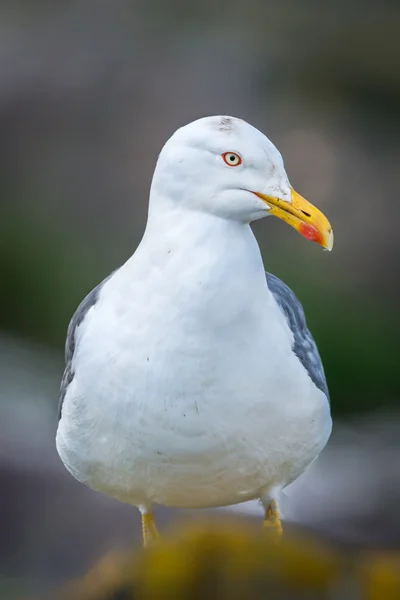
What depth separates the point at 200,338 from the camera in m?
2.33

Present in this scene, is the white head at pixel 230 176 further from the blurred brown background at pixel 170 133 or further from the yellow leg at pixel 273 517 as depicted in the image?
the blurred brown background at pixel 170 133

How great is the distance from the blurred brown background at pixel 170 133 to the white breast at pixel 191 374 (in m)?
2.11

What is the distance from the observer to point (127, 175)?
5512mm

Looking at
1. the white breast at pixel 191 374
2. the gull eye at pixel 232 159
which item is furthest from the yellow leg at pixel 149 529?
the gull eye at pixel 232 159

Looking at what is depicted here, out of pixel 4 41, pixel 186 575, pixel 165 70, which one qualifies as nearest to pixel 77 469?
pixel 186 575

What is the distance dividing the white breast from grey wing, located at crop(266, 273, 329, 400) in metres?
0.09

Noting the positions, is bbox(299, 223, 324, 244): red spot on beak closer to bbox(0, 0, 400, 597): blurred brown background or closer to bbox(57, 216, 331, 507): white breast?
bbox(57, 216, 331, 507): white breast

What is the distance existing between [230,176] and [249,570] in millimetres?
834

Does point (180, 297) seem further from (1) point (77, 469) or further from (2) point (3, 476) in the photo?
(2) point (3, 476)

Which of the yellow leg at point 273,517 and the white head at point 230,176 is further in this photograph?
the yellow leg at point 273,517

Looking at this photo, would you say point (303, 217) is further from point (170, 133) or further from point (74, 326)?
point (170, 133)

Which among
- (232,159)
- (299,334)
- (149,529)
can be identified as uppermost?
(232,159)

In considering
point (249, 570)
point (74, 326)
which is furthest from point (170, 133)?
point (249, 570)

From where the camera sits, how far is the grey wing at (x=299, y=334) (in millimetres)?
2637
